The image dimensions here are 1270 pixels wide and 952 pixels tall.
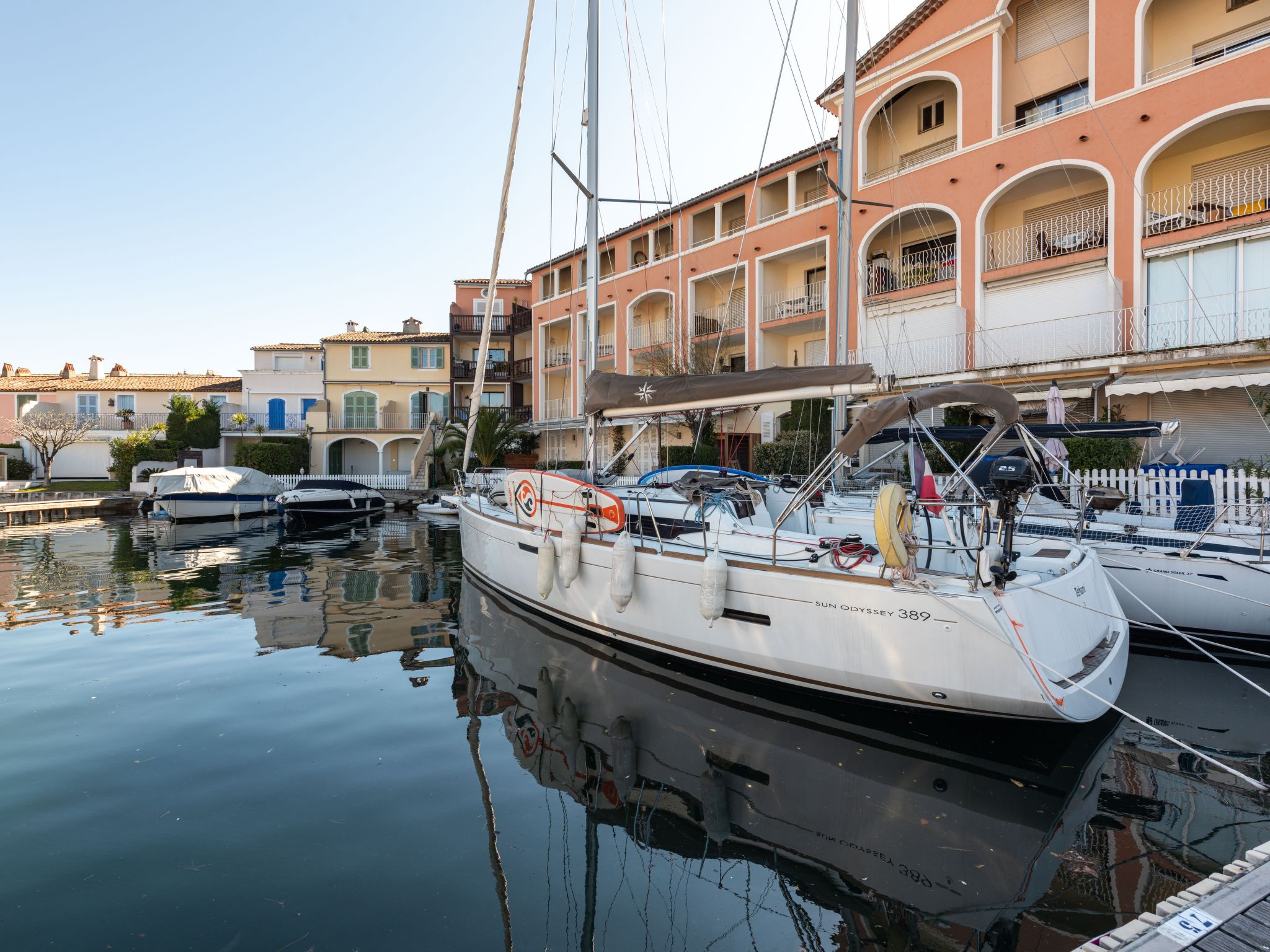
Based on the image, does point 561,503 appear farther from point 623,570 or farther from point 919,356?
point 919,356

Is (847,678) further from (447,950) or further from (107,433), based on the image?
(107,433)

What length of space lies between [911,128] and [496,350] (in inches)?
1049

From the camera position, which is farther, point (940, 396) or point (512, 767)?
point (940, 396)

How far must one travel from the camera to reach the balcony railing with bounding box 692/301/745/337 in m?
26.5

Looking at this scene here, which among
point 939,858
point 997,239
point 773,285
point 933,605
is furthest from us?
point 773,285

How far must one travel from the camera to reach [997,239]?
19.4 m

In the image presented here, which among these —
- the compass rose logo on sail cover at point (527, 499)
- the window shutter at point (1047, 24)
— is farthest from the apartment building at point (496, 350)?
the compass rose logo on sail cover at point (527, 499)

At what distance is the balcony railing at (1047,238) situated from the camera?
17.5m

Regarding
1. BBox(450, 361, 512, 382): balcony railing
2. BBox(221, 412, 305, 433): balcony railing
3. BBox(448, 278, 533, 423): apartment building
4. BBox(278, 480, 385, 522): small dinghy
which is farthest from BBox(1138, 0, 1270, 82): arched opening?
BBox(221, 412, 305, 433): balcony railing

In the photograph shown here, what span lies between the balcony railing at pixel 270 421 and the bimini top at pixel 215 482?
13.2 meters

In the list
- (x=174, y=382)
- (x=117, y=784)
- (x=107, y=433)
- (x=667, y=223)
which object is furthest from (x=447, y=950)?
(x=174, y=382)

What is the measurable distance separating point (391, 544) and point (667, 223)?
19.0 m

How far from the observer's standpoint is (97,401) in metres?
41.1

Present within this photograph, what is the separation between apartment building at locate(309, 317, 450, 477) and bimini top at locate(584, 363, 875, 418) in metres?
31.0
